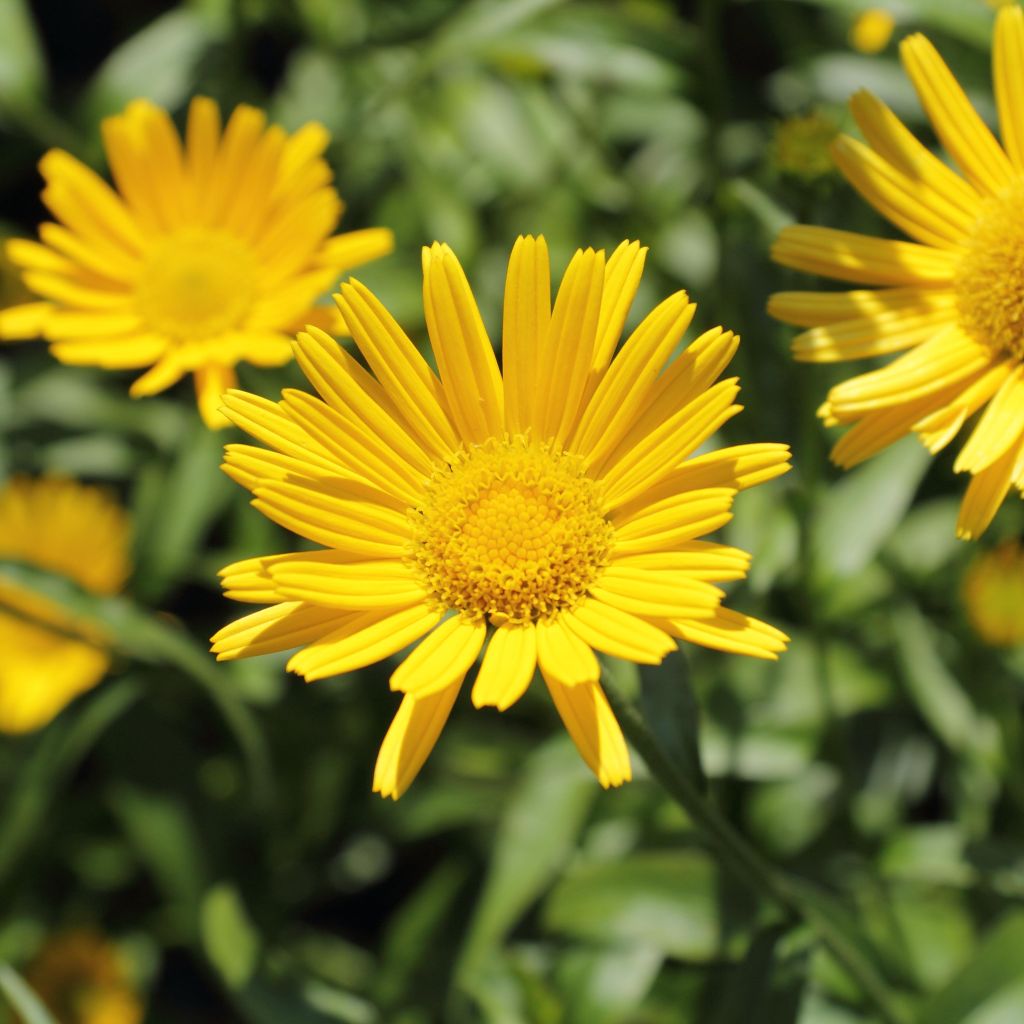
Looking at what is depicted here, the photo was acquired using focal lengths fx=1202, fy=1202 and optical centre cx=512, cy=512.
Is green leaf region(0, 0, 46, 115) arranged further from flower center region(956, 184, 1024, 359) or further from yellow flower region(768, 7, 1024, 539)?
flower center region(956, 184, 1024, 359)

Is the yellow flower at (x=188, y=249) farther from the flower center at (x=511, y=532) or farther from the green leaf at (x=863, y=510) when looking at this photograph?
the green leaf at (x=863, y=510)

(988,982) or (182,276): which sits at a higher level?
(182,276)

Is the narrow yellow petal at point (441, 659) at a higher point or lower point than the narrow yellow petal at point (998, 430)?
lower

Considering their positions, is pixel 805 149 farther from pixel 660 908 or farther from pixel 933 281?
pixel 660 908

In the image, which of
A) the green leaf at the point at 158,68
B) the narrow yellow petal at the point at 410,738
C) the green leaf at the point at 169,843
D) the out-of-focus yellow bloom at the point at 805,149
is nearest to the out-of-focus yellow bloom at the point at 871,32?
the out-of-focus yellow bloom at the point at 805,149

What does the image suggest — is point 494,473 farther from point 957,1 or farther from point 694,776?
point 957,1

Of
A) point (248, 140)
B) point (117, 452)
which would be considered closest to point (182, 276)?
point (248, 140)
